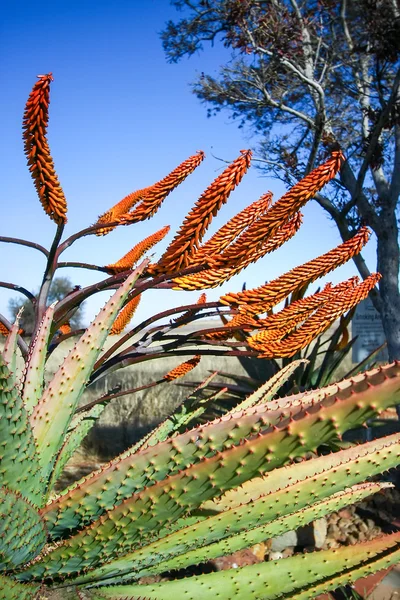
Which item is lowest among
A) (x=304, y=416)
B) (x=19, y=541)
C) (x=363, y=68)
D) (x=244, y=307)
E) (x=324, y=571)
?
(x=324, y=571)

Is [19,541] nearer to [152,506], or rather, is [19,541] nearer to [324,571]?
[152,506]

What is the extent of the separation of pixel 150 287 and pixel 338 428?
0.89 metres

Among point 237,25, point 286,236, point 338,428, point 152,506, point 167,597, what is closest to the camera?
point 338,428

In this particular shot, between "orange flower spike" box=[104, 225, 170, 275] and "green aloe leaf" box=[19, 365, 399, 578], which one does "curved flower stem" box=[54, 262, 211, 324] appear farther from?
"green aloe leaf" box=[19, 365, 399, 578]

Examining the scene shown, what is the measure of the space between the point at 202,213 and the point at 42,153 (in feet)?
1.51

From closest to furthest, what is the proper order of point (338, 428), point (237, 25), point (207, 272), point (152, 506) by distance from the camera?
1. point (338, 428)
2. point (152, 506)
3. point (207, 272)
4. point (237, 25)

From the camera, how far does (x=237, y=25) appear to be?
627 centimetres

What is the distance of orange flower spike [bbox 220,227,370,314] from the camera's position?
1832 mm

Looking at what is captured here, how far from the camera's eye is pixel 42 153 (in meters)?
1.60

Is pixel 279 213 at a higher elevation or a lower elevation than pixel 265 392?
higher

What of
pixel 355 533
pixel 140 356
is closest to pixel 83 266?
pixel 140 356

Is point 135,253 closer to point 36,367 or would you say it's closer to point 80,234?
point 80,234

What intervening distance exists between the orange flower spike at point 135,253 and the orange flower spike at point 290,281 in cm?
41

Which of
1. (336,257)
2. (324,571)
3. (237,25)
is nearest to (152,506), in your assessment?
(324,571)
